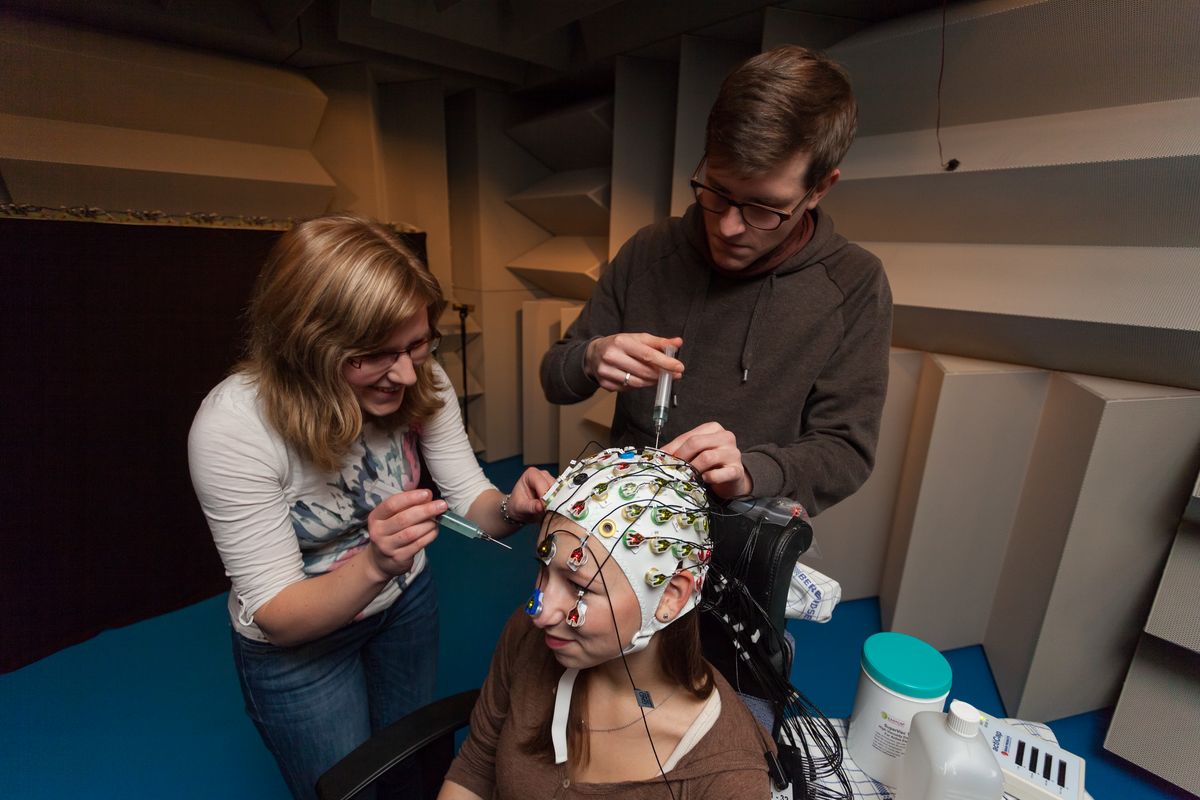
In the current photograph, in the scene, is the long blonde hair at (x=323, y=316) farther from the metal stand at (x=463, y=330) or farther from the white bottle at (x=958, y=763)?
the metal stand at (x=463, y=330)

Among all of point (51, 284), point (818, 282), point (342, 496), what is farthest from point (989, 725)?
point (51, 284)

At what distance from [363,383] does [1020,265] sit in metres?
2.03

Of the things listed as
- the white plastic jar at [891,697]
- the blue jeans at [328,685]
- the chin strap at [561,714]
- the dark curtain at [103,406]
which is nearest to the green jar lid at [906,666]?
the white plastic jar at [891,697]

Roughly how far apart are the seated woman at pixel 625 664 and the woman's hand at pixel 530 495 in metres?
0.10

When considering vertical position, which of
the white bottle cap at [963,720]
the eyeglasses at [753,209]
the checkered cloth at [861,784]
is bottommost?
the checkered cloth at [861,784]

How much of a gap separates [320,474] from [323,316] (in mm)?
325

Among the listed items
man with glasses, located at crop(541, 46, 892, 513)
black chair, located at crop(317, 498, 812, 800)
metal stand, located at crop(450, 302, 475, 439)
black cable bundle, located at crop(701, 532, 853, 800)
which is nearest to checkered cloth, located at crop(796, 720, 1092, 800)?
black cable bundle, located at crop(701, 532, 853, 800)

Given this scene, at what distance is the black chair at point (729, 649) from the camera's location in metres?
0.88

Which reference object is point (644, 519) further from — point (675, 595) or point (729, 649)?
point (729, 649)

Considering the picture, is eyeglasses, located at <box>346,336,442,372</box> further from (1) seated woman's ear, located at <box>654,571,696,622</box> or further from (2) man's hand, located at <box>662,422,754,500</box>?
(1) seated woman's ear, located at <box>654,571,696,622</box>

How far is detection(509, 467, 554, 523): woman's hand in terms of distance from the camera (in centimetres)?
101

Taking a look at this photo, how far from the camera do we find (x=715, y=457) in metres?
0.93

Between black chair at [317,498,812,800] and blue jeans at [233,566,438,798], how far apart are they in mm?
140

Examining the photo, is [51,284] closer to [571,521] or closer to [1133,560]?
[571,521]
